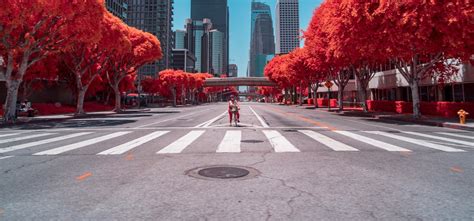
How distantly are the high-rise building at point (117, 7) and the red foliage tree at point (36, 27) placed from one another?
96.1 meters

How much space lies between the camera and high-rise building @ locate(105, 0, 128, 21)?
364 ft

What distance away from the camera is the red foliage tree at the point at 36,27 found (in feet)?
60.1

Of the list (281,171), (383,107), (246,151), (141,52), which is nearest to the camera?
(281,171)

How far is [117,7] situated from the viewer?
117 m

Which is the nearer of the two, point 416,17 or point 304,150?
point 304,150

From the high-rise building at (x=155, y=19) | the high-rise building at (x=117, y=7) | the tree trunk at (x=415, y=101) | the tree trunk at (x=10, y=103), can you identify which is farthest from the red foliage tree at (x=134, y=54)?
the high-rise building at (x=155, y=19)

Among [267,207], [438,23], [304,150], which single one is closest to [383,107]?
[438,23]

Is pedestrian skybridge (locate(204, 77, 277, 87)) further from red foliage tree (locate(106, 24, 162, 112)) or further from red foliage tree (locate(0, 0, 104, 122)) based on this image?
red foliage tree (locate(0, 0, 104, 122))

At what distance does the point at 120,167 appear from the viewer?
623 centimetres

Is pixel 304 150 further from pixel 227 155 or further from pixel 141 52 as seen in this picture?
pixel 141 52

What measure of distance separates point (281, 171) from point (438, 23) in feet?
49.5

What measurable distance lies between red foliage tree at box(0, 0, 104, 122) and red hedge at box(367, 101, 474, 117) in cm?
2518

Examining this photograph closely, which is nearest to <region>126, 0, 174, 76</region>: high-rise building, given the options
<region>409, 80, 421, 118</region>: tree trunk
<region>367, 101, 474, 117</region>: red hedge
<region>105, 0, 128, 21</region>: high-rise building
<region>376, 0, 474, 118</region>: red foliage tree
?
<region>105, 0, 128, 21</region>: high-rise building

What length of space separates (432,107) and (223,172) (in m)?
23.1
